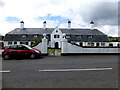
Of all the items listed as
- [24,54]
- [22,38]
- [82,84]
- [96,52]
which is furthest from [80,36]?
[82,84]

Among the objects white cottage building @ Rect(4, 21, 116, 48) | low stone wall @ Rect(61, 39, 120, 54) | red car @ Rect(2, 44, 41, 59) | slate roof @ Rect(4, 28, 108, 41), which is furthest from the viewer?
slate roof @ Rect(4, 28, 108, 41)

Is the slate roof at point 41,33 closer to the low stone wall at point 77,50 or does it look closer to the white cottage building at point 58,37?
the white cottage building at point 58,37

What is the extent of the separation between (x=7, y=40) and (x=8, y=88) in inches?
1724

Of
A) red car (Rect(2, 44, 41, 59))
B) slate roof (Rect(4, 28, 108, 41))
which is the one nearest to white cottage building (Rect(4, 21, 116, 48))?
slate roof (Rect(4, 28, 108, 41))

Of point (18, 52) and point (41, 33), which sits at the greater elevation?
point (41, 33)

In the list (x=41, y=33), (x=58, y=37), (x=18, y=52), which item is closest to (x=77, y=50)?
(x=18, y=52)

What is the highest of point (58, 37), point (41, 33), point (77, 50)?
point (41, 33)

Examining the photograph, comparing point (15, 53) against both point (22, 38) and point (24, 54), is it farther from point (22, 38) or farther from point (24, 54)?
point (22, 38)

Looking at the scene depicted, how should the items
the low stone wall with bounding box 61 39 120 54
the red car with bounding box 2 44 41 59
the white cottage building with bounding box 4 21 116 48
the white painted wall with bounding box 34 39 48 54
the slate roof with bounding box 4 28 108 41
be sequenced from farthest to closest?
1. the slate roof with bounding box 4 28 108 41
2. the white cottage building with bounding box 4 21 116 48
3. the low stone wall with bounding box 61 39 120 54
4. the white painted wall with bounding box 34 39 48 54
5. the red car with bounding box 2 44 41 59

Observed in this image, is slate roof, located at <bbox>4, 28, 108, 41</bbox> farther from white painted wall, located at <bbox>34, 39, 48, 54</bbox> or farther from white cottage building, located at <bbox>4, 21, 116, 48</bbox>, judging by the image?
white painted wall, located at <bbox>34, 39, 48, 54</bbox>

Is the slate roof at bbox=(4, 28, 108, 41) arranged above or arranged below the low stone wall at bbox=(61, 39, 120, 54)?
above

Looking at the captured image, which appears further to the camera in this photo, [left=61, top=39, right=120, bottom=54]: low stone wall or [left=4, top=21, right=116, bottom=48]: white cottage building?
[left=4, top=21, right=116, bottom=48]: white cottage building

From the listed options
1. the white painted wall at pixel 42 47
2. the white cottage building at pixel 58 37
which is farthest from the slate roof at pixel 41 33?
the white painted wall at pixel 42 47

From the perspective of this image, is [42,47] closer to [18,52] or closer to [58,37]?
[18,52]
